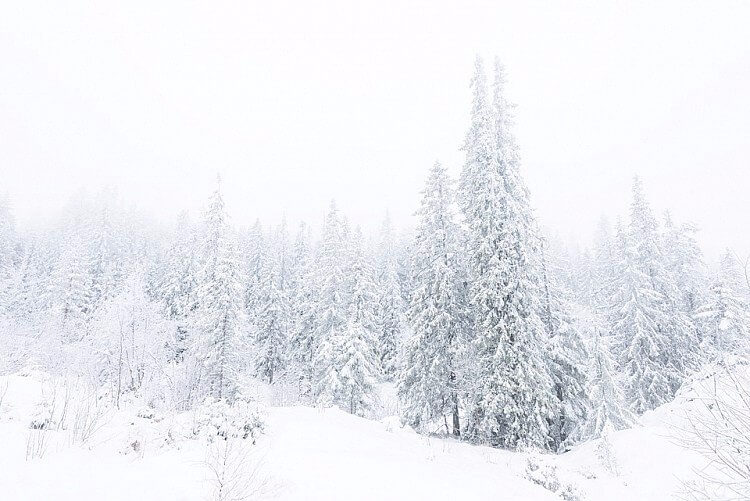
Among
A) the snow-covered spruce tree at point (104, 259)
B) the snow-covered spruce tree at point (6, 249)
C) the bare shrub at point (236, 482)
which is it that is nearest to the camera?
the bare shrub at point (236, 482)

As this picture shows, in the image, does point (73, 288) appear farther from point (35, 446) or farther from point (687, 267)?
point (687, 267)

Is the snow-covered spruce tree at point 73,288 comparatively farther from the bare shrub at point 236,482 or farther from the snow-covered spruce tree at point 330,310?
the bare shrub at point 236,482

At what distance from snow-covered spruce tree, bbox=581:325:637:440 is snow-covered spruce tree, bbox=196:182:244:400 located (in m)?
21.0

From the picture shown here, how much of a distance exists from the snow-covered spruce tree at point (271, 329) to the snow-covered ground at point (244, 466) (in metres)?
34.7

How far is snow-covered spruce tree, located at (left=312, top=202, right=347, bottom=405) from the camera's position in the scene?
29.9m

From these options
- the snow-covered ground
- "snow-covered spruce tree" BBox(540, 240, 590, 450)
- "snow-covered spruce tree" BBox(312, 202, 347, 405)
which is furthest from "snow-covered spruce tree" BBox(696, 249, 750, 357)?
"snow-covered spruce tree" BBox(312, 202, 347, 405)

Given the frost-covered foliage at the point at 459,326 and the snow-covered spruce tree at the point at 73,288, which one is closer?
the frost-covered foliage at the point at 459,326

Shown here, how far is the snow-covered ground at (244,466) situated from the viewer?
485 centimetres

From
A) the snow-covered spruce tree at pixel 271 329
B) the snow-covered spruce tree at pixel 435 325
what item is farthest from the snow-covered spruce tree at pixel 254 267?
the snow-covered spruce tree at pixel 435 325

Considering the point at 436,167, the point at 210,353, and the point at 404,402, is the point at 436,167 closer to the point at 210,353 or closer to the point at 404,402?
the point at 404,402

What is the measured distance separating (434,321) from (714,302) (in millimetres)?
17600

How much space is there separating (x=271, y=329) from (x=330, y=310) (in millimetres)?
14781

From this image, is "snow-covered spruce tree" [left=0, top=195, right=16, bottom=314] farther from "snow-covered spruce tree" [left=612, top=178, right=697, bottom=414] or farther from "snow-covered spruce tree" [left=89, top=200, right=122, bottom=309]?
"snow-covered spruce tree" [left=612, top=178, right=697, bottom=414]

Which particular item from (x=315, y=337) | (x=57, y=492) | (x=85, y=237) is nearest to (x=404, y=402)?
(x=315, y=337)
